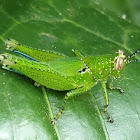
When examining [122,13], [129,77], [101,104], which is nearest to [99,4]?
[122,13]

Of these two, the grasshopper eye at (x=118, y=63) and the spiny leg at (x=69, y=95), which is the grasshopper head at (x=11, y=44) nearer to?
the spiny leg at (x=69, y=95)

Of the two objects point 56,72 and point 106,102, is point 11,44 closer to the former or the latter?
point 56,72

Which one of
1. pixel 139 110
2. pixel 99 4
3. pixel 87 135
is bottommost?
pixel 87 135

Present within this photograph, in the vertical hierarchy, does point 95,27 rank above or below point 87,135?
above

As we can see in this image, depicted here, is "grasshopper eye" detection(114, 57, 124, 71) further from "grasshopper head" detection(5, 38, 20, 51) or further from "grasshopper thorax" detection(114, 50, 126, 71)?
"grasshopper head" detection(5, 38, 20, 51)

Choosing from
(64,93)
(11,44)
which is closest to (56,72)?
(64,93)

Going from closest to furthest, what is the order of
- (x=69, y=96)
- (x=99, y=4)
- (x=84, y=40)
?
(x=69, y=96) < (x=84, y=40) < (x=99, y=4)

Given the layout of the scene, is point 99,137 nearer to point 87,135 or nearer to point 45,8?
point 87,135

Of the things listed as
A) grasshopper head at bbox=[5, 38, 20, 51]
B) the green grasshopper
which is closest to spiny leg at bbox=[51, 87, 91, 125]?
the green grasshopper
